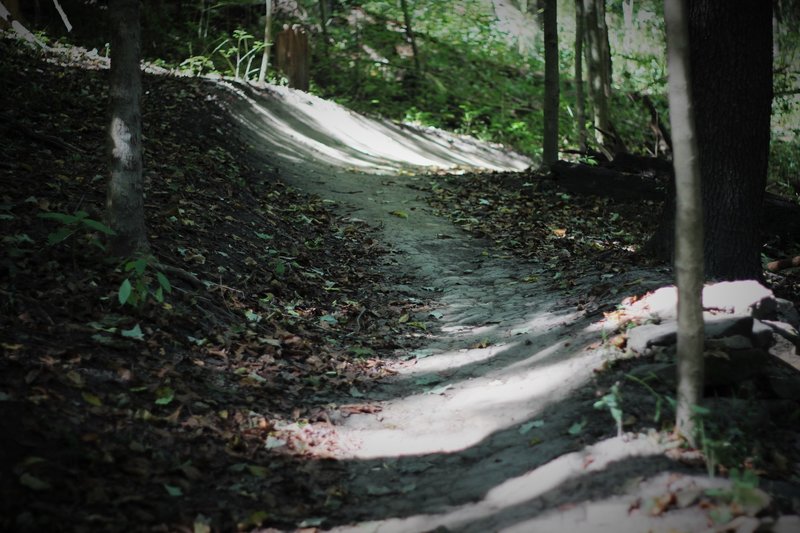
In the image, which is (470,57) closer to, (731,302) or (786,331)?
(731,302)

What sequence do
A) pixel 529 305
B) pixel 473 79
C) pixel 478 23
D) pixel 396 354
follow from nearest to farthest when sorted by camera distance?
pixel 396 354 < pixel 529 305 < pixel 473 79 < pixel 478 23

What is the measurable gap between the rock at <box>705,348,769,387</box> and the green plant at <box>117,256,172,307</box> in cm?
354

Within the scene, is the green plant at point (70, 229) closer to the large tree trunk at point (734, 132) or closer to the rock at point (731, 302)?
the rock at point (731, 302)

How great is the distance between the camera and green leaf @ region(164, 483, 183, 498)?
3199 mm

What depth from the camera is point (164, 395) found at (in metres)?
3.92

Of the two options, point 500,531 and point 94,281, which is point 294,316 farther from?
point 500,531

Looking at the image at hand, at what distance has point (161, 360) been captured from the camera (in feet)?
14.0

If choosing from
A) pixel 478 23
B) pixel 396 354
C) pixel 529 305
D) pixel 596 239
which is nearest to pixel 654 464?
pixel 396 354

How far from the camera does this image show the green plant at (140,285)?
435cm

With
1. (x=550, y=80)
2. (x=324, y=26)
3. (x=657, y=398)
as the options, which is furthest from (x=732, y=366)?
(x=324, y=26)

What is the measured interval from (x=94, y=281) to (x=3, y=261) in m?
0.59

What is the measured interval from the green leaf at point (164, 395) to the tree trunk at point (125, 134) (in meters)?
1.54

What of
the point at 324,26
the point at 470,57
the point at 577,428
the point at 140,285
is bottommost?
the point at 577,428

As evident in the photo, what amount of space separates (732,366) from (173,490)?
3.17 m
